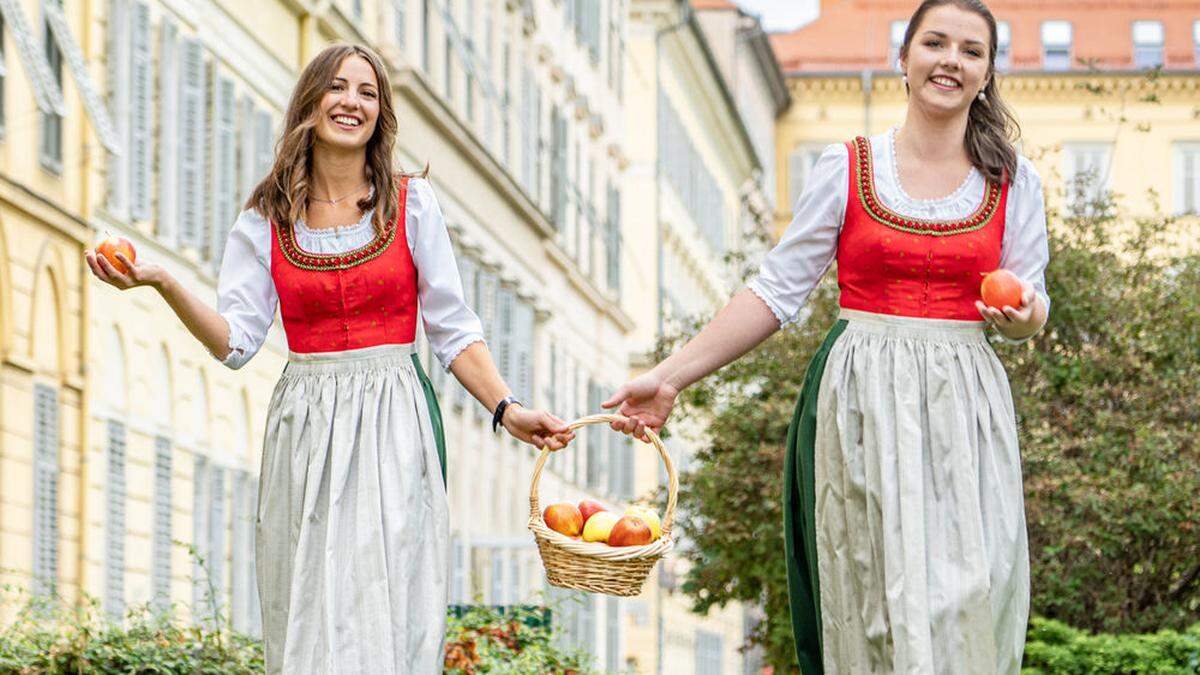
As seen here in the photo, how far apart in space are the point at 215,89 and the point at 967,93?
17609 millimetres

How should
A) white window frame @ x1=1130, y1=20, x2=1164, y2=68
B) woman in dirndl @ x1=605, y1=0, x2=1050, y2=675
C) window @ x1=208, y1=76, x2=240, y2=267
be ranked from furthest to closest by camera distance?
1. white window frame @ x1=1130, y1=20, x2=1164, y2=68
2. window @ x1=208, y1=76, x2=240, y2=267
3. woman in dirndl @ x1=605, y1=0, x2=1050, y2=675

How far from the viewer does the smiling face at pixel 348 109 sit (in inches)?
326

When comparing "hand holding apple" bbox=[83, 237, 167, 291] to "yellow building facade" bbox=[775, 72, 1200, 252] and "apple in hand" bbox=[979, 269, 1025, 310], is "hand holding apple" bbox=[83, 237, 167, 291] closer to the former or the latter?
"apple in hand" bbox=[979, 269, 1025, 310]

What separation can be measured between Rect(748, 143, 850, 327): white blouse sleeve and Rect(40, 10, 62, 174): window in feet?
44.6

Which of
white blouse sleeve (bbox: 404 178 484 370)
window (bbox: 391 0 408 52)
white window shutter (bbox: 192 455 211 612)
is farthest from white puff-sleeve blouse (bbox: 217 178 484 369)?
window (bbox: 391 0 408 52)

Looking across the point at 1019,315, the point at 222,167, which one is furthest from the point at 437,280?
the point at 222,167

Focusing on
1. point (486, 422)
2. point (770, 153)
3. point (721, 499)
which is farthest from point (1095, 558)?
point (770, 153)

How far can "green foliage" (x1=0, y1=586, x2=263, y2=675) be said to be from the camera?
11.3m

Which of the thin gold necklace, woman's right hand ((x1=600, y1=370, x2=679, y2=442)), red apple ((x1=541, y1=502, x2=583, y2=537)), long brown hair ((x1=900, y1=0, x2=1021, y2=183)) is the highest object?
long brown hair ((x1=900, y1=0, x2=1021, y2=183))

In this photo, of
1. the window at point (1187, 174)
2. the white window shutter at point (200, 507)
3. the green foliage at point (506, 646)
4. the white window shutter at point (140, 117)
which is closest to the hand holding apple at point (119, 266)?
the green foliage at point (506, 646)

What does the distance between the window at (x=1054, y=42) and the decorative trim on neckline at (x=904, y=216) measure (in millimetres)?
76941

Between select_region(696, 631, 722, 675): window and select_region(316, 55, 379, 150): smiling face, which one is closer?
select_region(316, 55, 379, 150): smiling face

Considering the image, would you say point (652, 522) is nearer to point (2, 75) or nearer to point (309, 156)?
point (309, 156)

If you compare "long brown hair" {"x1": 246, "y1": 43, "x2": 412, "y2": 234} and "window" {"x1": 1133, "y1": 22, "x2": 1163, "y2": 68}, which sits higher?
"window" {"x1": 1133, "y1": 22, "x2": 1163, "y2": 68}
